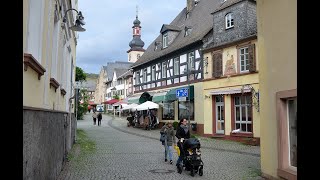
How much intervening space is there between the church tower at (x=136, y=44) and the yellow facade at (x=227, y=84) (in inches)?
2933

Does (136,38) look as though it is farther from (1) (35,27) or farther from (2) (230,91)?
(1) (35,27)

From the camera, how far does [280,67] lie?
876cm

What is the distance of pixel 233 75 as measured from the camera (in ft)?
73.0

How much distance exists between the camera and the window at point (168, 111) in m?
31.0

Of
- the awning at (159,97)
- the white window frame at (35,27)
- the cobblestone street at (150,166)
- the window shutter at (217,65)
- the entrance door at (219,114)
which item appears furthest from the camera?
the awning at (159,97)

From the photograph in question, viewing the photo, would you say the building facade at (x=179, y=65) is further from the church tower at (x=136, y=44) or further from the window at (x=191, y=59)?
the church tower at (x=136, y=44)

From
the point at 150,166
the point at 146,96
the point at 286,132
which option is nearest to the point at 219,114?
the point at 146,96

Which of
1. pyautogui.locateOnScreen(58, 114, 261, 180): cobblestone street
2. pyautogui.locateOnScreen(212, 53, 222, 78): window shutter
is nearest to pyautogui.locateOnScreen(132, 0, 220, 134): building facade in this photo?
pyautogui.locateOnScreen(212, 53, 222, 78): window shutter

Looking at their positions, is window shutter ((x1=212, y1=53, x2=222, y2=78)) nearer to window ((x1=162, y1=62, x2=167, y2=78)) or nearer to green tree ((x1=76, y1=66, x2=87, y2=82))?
window ((x1=162, y1=62, x2=167, y2=78))

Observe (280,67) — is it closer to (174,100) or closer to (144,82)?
(174,100)

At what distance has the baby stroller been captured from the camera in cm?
1068

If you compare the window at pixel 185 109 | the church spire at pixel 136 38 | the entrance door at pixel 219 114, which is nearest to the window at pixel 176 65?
the window at pixel 185 109

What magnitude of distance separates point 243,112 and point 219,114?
8.15 ft

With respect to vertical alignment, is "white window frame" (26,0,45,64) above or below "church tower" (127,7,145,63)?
below
